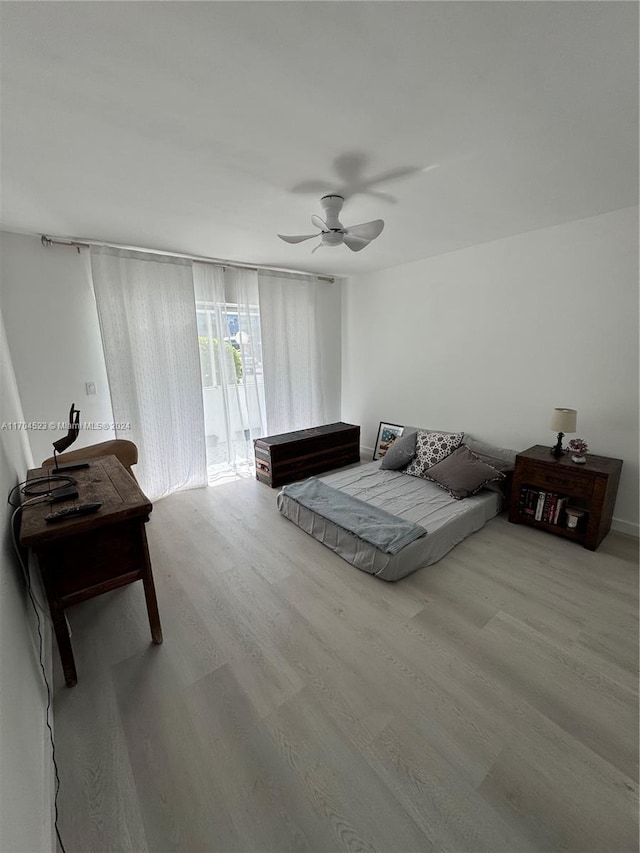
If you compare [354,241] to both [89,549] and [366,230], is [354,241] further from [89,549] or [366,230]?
[89,549]

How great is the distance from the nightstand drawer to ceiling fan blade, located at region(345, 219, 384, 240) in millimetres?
2074

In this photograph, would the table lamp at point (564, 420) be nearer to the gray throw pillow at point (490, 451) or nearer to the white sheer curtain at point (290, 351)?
the gray throw pillow at point (490, 451)

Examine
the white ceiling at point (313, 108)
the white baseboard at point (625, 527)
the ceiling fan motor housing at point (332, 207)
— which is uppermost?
the white ceiling at point (313, 108)

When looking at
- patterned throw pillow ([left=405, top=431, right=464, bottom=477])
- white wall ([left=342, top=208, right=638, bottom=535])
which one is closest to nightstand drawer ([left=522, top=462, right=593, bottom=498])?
white wall ([left=342, top=208, right=638, bottom=535])

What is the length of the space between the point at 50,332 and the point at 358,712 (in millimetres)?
3456

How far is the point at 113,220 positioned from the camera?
8.00 ft

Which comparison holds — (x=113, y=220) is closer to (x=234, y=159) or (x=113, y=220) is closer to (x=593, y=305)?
(x=234, y=159)

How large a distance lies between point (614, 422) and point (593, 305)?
92 centimetres

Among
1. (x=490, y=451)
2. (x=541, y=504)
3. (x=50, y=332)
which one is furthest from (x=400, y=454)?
(x=50, y=332)

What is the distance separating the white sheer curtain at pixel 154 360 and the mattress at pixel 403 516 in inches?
52.1

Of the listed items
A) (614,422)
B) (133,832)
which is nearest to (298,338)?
(614,422)

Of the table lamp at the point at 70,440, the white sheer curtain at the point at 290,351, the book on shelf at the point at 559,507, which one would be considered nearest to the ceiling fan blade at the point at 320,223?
the table lamp at the point at 70,440

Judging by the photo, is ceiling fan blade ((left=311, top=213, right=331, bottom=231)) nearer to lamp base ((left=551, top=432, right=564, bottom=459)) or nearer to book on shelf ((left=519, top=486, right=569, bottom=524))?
lamp base ((left=551, top=432, right=564, bottom=459))

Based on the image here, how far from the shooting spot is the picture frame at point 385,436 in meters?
4.17
